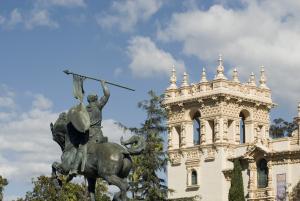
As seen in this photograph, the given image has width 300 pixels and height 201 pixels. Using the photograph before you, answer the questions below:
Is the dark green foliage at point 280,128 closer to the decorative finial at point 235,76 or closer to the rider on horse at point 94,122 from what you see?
the decorative finial at point 235,76

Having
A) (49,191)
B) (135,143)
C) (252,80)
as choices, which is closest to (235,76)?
(252,80)

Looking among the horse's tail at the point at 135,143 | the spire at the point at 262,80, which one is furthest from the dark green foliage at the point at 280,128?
the horse's tail at the point at 135,143

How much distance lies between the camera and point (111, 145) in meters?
20.1

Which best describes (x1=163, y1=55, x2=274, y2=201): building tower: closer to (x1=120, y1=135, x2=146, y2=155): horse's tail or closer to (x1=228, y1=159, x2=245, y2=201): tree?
(x1=228, y1=159, x2=245, y2=201): tree

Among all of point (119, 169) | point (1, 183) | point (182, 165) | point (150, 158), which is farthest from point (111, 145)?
point (182, 165)

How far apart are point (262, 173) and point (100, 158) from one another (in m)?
45.1

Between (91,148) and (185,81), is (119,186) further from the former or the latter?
(185,81)

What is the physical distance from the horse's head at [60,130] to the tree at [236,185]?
41.7 meters

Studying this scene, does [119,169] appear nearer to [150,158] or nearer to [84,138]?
[84,138]

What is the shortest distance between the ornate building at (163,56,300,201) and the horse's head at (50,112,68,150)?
41896 mm

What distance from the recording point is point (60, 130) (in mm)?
20688

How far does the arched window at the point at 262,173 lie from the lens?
63.2m

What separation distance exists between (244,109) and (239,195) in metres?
9.90

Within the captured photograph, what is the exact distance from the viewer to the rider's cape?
65.1 feet
